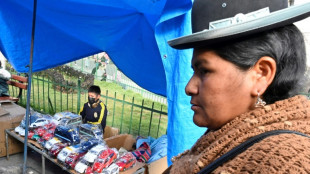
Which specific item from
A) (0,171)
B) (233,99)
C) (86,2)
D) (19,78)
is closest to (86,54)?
(86,2)

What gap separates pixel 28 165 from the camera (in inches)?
160

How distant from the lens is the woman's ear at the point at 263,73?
0.73 meters

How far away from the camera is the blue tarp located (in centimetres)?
179

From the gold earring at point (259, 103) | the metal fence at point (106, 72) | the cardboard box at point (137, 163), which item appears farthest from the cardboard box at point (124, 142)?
the metal fence at point (106, 72)

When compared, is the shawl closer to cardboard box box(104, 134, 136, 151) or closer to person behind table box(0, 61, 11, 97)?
cardboard box box(104, 134, 136, 151)

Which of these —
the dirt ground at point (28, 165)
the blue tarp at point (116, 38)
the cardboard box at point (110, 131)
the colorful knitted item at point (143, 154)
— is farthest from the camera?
the cardboard box at point (110, 131)

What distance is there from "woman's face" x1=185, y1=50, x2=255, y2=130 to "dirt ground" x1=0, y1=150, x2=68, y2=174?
3891 mm

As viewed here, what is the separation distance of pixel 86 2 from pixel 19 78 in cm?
504

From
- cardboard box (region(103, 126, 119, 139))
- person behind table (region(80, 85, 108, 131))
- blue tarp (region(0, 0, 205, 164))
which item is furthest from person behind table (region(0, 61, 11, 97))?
cardboard box (region(103, 126, 119, 139))

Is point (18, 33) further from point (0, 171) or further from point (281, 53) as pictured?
point (281, 53)

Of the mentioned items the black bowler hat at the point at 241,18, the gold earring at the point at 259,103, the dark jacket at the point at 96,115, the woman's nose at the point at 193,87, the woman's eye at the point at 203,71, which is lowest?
the dark jacket at the point at 96,115

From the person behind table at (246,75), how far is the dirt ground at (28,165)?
3.94 metres

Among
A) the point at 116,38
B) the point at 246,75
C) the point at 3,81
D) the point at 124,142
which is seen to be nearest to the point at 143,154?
the point at 124,142

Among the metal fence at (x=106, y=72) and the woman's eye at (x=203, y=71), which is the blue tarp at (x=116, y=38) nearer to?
the woman's eye at (x=203, y=71)
